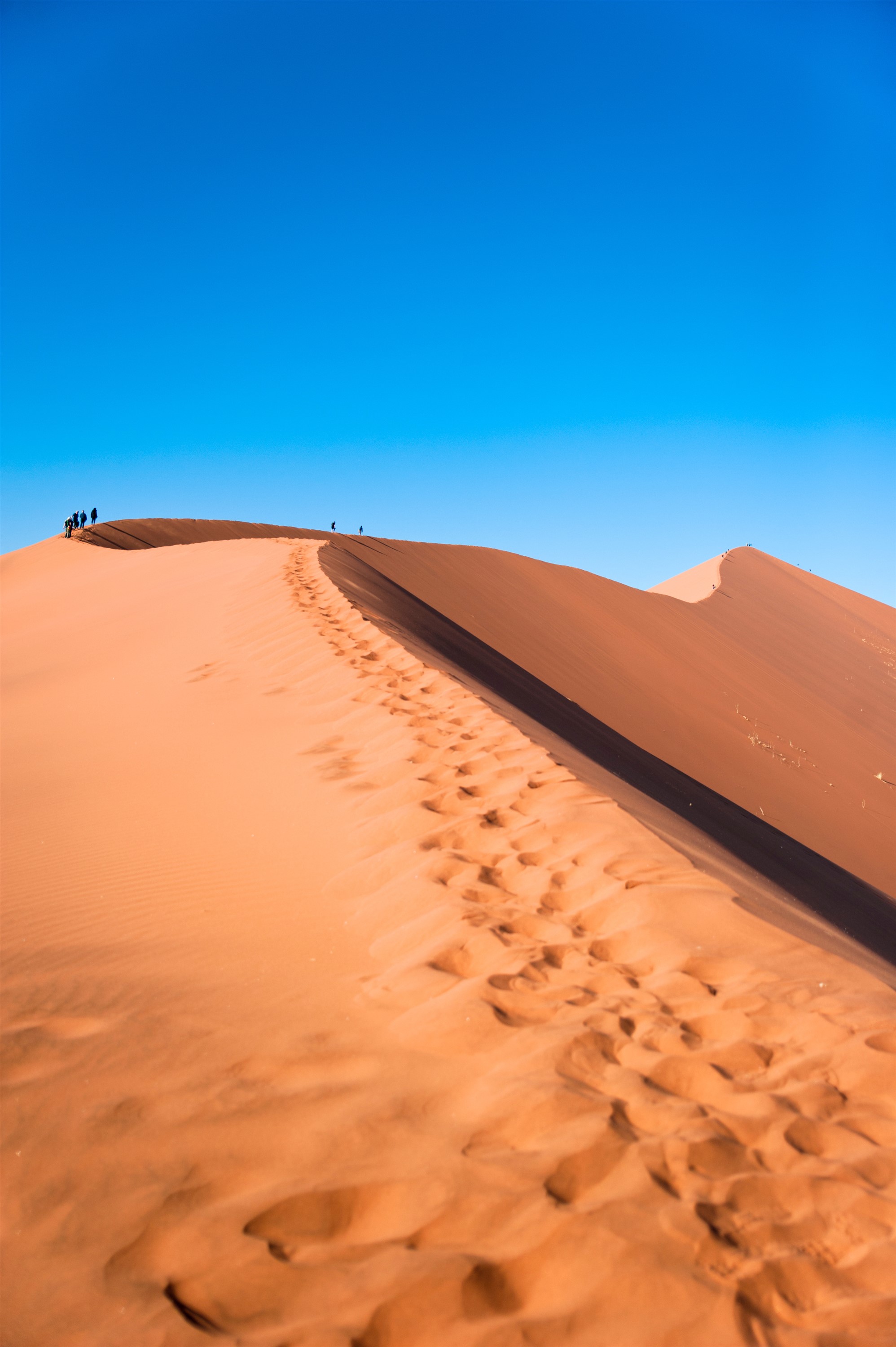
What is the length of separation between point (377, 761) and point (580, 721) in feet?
13.4

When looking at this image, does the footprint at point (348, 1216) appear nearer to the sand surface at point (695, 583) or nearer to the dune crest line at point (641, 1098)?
the dune crest line at point (641, 1098)

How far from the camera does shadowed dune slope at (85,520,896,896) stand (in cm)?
1066

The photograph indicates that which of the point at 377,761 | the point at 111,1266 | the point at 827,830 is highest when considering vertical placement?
the point at 377,761

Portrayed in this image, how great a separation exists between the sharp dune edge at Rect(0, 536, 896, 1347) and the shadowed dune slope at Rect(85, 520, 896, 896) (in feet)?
20.6

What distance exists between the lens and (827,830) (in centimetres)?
1018

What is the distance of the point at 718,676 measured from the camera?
53.0 ft

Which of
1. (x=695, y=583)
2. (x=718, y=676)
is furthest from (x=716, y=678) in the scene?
(x=695, y=583)

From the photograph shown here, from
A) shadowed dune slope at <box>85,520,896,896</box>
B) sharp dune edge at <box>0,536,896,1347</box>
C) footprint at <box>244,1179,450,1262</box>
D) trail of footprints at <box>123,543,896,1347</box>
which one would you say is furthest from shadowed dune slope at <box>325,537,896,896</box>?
footprint at <box>244,1179,450,1262</box>

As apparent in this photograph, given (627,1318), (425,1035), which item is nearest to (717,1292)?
(627,1318)

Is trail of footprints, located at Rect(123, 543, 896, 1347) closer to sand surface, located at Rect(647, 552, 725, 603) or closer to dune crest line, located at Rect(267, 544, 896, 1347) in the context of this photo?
dune crest line, located at Rect(267, 544, 896, 1347)

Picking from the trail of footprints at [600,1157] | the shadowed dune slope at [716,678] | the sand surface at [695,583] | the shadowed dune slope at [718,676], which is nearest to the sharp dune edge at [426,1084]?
the trail of footprints at [600,1157]

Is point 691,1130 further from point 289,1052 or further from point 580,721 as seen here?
point 580,721

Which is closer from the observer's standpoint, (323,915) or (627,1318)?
(627,1318)

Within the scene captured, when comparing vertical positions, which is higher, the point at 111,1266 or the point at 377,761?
the point at 377,761
